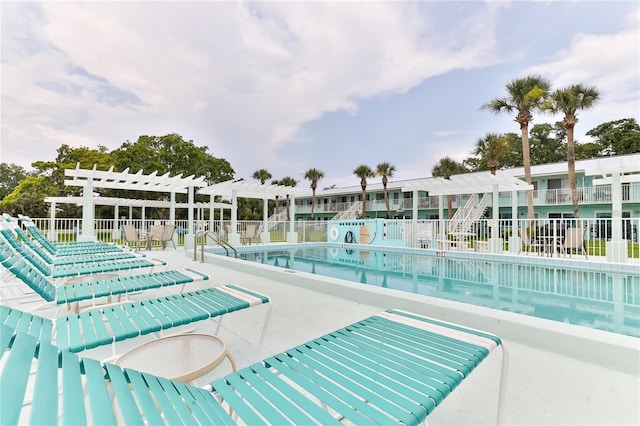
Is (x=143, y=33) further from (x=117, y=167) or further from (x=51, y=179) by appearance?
(x=51, y=179)

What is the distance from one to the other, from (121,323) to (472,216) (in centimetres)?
2111

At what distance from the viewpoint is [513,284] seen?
6488 millimetres

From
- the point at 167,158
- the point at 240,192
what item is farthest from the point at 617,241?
the point at 167,158

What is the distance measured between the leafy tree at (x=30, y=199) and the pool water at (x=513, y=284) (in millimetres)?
23559

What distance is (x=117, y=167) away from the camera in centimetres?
1978

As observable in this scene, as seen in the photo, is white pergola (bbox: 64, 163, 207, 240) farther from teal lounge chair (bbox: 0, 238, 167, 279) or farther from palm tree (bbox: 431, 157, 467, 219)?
palm tree (bbox: 431, 157, 467, 219)

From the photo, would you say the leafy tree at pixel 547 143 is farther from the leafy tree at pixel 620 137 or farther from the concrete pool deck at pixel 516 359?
the concrete pool deck at pixel 516 359

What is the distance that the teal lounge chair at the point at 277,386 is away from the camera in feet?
2.75

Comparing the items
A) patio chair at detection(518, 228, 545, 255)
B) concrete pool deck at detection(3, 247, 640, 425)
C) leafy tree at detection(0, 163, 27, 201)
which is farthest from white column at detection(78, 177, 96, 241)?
leafy tree at detection(0, 163, 27, 201)

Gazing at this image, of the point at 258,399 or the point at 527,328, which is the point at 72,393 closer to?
the point at 258,399

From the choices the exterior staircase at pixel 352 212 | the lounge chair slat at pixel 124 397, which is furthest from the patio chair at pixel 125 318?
the exterior staircase at pixel 352 212

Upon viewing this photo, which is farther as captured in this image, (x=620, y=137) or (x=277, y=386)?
(x=620, y=137)

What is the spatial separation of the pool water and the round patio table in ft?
13.7

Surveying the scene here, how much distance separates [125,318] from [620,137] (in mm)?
37605
